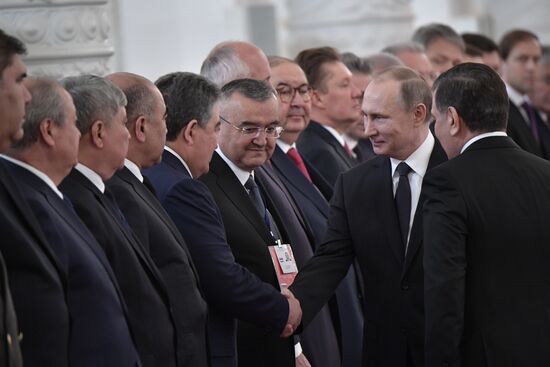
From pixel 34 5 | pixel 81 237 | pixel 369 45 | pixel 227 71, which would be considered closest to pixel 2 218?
→ pixel 81 237

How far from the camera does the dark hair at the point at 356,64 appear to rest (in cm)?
705

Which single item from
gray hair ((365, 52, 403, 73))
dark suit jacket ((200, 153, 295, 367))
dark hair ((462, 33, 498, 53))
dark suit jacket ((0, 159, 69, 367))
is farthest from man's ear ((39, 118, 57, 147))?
dark hair ((462, 33, 498, 53))

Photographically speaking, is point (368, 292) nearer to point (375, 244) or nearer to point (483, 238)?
point (375, 244)

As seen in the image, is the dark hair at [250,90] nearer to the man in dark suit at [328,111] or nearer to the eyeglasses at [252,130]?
the eyeglasses at [252,130]

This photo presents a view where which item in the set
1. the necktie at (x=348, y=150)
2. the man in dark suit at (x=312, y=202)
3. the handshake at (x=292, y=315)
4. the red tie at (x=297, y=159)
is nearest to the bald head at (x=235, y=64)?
the man in dark suit at (x=312, y=202)

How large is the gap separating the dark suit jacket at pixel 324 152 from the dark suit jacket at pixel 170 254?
209cm

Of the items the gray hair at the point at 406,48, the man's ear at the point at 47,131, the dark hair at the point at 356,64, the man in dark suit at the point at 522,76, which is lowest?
the man in dark suit at the point at 522,76

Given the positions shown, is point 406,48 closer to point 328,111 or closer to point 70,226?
point 328,111

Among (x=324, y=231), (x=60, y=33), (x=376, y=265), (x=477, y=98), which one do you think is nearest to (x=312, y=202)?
(x=324, y=231)

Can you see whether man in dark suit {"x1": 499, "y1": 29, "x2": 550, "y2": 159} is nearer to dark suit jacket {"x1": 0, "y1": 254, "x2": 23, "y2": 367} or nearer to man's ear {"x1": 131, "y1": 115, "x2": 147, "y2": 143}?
man's ear {"x1": 131, "y1": 115, "x2": 147, "y2": 143}

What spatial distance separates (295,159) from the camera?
570cm

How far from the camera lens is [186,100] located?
4.47 m

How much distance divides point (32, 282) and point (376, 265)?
67.1 inches

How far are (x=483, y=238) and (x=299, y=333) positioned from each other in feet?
3.10
